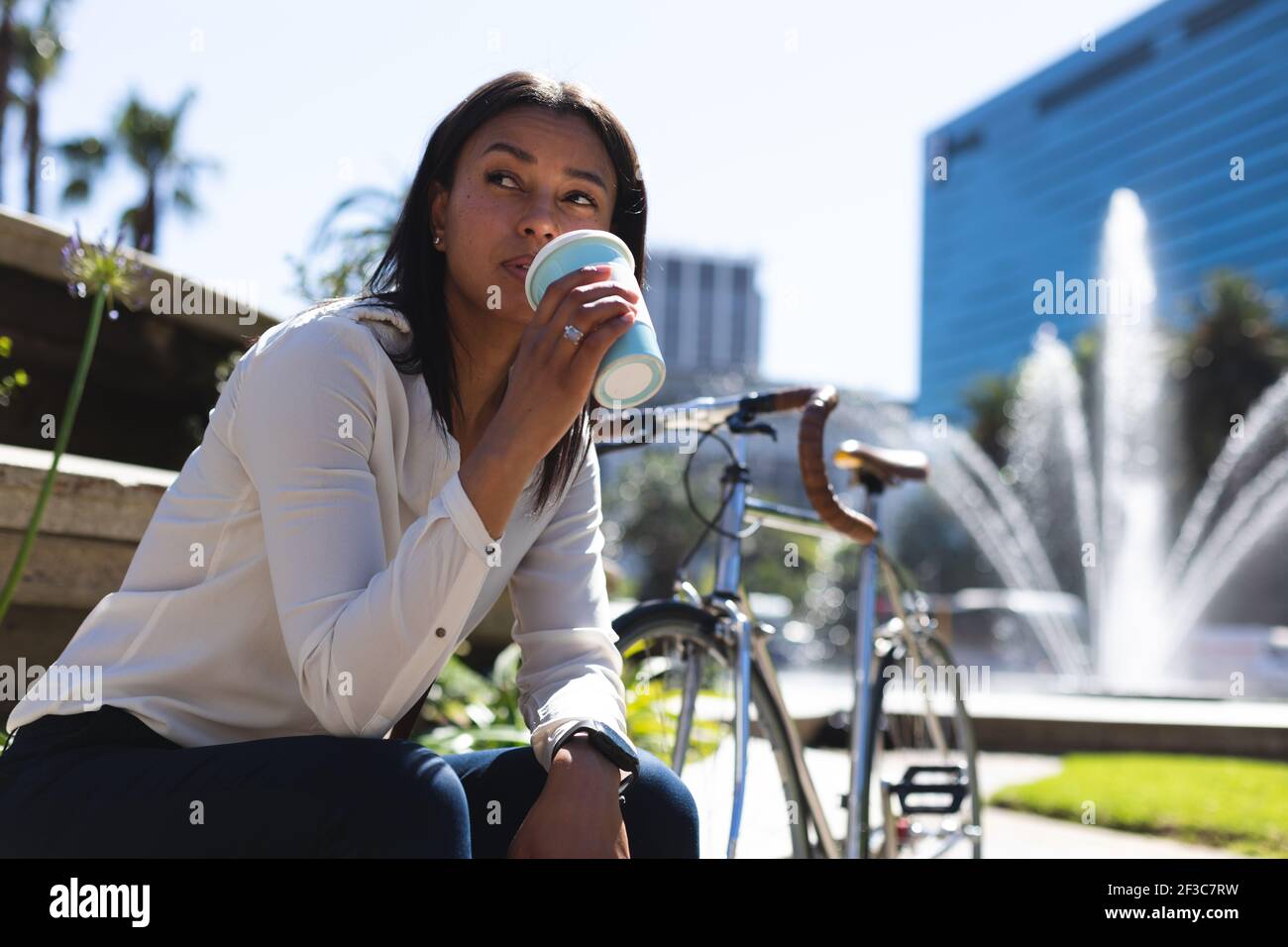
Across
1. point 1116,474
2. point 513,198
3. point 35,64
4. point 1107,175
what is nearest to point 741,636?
point 513,198

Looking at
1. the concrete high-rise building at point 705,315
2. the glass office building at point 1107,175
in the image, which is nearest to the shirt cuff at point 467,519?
the glass office building at point 1107,175

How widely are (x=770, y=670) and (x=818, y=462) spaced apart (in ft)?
Result: 1.65

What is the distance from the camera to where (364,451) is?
148 centimetres

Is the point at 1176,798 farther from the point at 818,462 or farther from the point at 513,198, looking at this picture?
the point at 513,198

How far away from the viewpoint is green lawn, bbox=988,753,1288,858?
525 centimetres

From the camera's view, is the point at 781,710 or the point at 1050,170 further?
the point at 1050,170

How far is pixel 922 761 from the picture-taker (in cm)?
404

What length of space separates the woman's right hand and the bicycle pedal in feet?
7.64

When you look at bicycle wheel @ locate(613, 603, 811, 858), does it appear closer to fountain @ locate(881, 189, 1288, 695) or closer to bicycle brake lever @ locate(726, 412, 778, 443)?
bicycle brake lever @ locate(726, 412, 778, 443)
